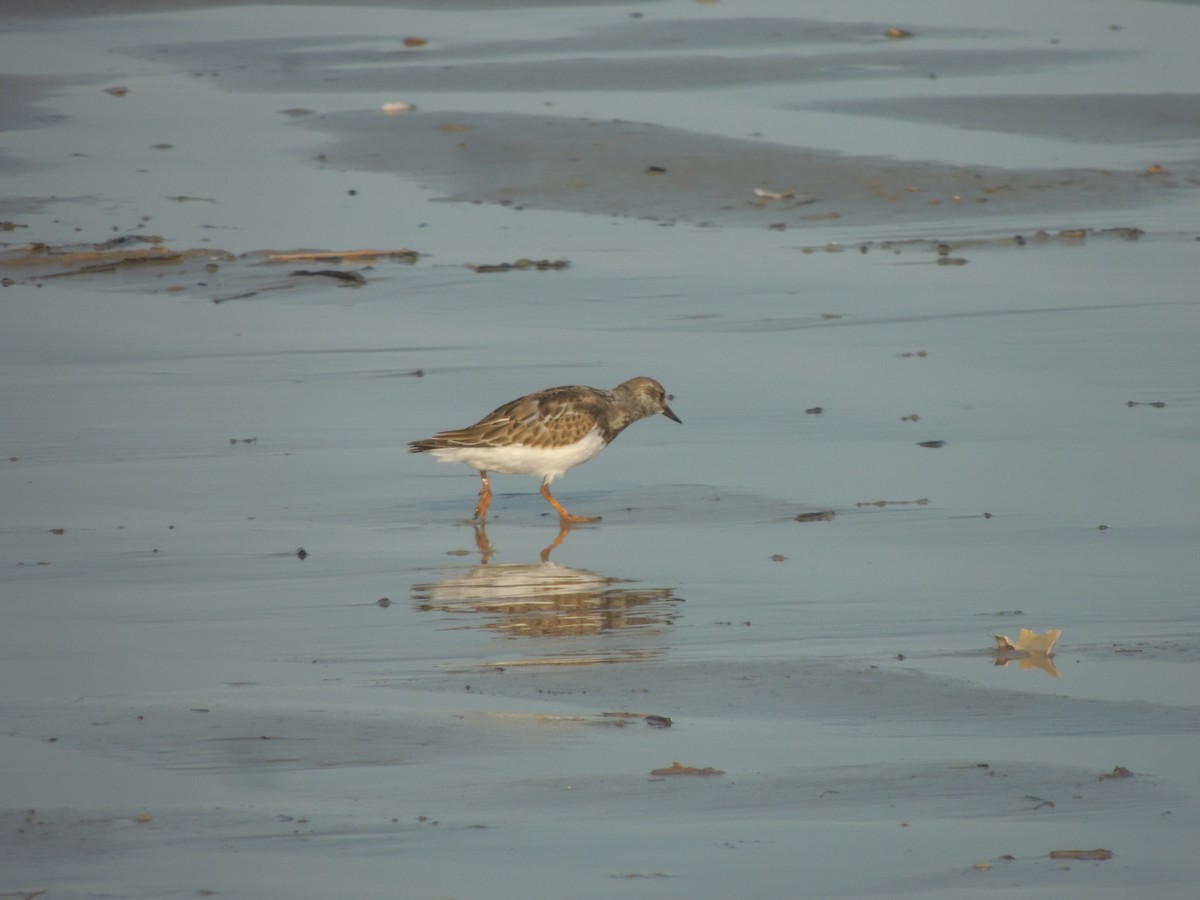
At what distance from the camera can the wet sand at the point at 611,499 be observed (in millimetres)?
5184

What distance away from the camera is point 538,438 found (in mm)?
9383

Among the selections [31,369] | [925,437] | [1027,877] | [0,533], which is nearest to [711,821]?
[1027,877]

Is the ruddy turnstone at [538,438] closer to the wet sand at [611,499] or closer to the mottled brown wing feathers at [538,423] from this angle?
Answer: the mottled brown wing feathers at [538,423]

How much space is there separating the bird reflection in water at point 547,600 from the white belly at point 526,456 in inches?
42.9

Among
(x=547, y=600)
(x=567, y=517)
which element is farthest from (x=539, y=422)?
(x=547, y=600)

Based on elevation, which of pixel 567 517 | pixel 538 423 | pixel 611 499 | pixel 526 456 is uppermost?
pixel 538 423

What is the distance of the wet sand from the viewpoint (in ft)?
17.0

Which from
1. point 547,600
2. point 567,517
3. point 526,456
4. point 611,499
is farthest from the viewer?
point 611,499

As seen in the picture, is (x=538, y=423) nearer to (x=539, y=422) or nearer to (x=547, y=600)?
(x=539, y=422)

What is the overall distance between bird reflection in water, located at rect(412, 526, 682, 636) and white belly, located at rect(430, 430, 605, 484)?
109 centimetres

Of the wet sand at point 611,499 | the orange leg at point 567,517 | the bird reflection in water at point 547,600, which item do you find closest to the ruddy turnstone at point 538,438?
the orange leg at point 567,517

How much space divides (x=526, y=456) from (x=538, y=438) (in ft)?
0.36

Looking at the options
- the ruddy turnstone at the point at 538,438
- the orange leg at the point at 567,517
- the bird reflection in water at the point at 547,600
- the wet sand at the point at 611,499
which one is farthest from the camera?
the ruddy turnstone at the point at 538,438

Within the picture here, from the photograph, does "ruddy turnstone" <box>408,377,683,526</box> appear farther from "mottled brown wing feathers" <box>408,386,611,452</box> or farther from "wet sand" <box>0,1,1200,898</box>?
"wet sand" <box>0,1,1200,898</box>
